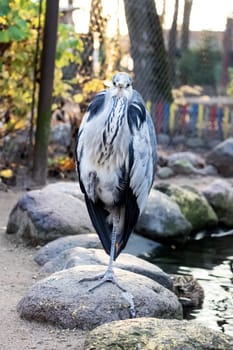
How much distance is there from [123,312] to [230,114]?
1010cm

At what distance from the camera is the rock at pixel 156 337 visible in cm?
349

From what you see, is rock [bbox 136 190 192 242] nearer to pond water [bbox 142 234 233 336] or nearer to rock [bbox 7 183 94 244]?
pond water [bbox 142 234 233 336]

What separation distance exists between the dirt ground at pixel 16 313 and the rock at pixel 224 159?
15.6 ft

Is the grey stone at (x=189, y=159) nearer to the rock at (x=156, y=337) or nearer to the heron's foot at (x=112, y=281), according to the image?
the heron's foot at (x=112, y=281)

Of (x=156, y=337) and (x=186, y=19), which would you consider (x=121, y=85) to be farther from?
(x=186, y=19)

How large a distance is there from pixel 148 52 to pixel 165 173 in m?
2.72

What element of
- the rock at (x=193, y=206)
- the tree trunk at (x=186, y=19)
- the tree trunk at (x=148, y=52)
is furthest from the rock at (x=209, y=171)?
the tree trunk at (x=186, y=19)

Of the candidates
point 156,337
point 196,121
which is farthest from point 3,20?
point 196,121

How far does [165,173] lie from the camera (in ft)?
34.4

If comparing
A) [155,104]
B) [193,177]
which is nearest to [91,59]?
[193,177]

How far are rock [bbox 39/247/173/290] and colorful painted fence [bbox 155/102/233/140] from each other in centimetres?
834

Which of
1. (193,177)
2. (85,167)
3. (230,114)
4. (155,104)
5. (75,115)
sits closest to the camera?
(85,167)

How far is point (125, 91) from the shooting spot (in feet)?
13.2

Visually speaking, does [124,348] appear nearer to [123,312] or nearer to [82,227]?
[123,312]
